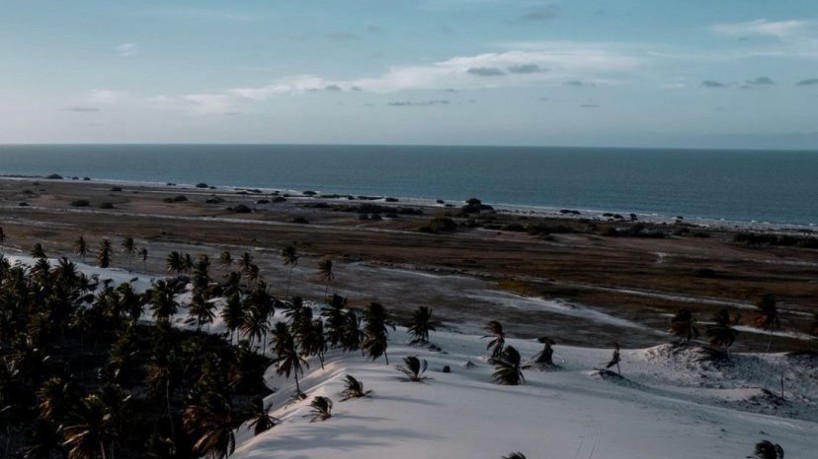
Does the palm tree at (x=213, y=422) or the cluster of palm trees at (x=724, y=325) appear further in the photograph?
the cluster of palm trees at (x=724, y=325)

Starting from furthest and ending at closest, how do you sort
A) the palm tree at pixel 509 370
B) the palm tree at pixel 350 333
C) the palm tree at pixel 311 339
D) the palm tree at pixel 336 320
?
the palm tree at pixel 336 320
the palm tree at pixel 350 333
the palm tree at pixel 311 339
the palm tree at pixel 509 370

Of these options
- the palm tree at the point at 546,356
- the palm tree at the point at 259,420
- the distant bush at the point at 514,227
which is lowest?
the palm tree at the point at 259,420

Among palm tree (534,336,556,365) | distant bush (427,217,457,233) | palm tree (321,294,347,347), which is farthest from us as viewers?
distant bush (427,217,457,233)

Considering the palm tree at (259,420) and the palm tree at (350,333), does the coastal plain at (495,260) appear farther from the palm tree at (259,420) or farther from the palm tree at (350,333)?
the palm tree at (259,420)

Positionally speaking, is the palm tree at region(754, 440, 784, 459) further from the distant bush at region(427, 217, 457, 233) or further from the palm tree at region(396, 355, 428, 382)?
the distant bush at region(427, 217, 457, 233)

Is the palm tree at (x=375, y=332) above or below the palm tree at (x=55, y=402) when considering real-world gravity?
above

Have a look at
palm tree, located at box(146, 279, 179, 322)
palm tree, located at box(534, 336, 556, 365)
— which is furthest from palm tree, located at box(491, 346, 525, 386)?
palm tree, located at box(146, 279, 179, 322)

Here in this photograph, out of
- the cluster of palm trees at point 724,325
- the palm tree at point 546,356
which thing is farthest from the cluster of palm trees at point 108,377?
the cluster of palm trees at point 724,325
